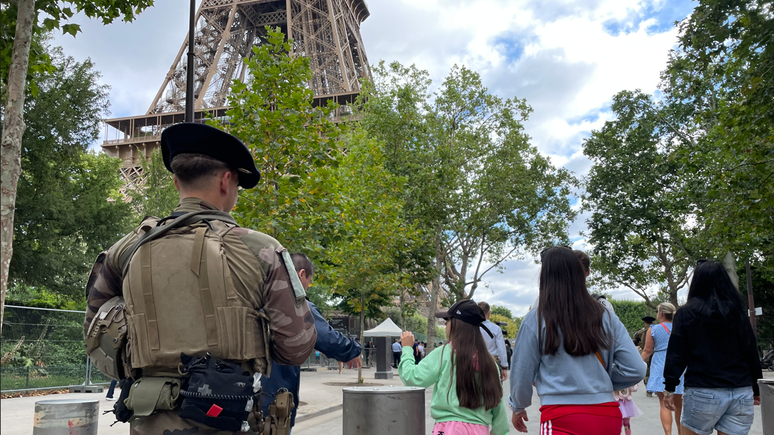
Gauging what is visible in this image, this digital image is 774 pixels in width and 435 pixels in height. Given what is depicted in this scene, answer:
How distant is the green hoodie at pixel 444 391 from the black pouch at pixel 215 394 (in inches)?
87.6

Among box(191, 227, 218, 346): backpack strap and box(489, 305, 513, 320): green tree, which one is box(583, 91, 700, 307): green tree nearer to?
box(191, 227, 218, 346): backpack strap

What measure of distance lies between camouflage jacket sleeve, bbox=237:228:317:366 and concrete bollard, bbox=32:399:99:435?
375cm

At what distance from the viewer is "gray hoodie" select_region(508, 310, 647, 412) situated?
10.9ft

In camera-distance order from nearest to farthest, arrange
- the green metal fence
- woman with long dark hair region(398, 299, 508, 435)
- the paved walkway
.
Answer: woman with long dark hair region(398, 299, 508, 435), the paved walkway, the green metal fence

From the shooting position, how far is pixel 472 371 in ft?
13.7

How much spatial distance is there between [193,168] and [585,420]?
238 centimetres

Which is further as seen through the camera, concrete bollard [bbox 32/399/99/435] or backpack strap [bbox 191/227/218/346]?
concrete bollard [bbox 32/399/99/435]

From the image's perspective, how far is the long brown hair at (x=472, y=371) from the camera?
4.13 m

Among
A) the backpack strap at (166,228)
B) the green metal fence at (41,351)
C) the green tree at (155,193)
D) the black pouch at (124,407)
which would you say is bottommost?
the green metal fence at (41,351)

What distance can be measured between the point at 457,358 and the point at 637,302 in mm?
66192

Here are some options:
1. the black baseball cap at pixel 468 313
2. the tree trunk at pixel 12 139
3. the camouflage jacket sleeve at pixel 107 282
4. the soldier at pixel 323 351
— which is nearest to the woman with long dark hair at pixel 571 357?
the black baseball cap at pixel 468 313

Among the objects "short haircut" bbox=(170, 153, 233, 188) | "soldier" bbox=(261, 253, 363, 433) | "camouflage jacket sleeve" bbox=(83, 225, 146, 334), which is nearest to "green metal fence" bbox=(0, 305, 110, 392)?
"soldier" bbox=(261, 253, 363, 433)

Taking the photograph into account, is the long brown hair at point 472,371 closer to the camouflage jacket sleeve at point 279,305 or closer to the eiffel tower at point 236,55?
the camouflage jacket sleeve at point 279,305

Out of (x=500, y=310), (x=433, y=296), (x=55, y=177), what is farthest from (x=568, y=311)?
(x=500, y=310)
